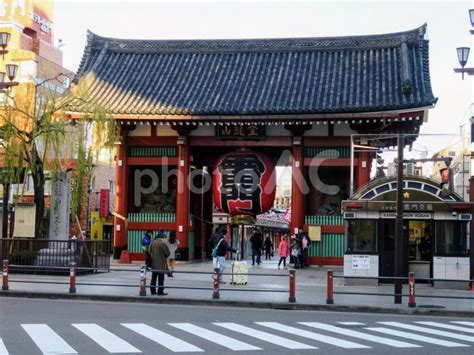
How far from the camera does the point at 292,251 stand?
29750 mm

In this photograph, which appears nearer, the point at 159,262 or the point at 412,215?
the point at 159,262

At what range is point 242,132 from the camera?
31.5 meters

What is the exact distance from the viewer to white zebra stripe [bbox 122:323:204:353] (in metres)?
11.4

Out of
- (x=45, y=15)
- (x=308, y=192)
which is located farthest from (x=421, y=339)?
(x=45, y=15)

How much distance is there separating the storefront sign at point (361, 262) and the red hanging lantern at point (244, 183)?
761 cm

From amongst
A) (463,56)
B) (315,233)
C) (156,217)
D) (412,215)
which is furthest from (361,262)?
(156,217)

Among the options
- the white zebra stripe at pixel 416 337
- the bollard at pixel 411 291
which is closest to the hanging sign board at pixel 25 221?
the bollard at pixel 411 291

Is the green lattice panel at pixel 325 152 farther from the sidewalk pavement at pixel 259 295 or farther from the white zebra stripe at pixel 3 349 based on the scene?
the white zebra stripe at pixel 3 349

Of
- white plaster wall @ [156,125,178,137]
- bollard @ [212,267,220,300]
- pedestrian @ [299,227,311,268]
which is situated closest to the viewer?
bollard @ [212,267,220,300]

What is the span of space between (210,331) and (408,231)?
1286 cm

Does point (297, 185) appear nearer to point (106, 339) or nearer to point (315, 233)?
point (315, 233)

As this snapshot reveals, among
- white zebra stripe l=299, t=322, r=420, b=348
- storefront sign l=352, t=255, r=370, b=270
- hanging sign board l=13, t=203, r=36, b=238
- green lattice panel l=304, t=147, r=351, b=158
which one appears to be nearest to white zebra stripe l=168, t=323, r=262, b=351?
white zebra stripe l=299, t=322, r=420, b=348

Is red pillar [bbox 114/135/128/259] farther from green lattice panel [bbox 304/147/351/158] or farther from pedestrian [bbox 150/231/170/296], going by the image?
pedestrian [bbox 150/231/170/296]

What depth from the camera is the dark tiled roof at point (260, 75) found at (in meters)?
30.4
